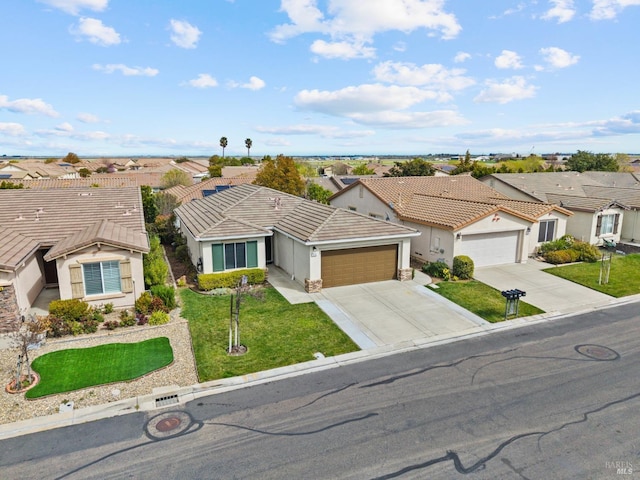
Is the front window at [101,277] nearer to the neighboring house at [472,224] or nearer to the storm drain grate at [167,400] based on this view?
the storm drain grate at [167,400]

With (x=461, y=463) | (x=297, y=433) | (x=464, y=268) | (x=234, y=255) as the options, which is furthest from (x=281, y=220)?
(x=461, y=463)

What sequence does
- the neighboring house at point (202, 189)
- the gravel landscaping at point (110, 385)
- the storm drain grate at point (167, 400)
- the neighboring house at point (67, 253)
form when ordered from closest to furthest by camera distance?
the gravel landscaping at point (110, 385) < the storm drain grate at point (167, 400) < the neighboring house at point (67, 253) < the neighboring house at point (202, 189)

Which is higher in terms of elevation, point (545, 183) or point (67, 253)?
point (545, 183)

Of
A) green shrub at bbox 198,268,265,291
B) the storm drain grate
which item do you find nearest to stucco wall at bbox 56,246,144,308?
green shrub at bbox 198,268,265,291

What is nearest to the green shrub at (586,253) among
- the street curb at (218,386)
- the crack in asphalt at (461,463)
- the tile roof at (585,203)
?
the tile roof at (585,203)

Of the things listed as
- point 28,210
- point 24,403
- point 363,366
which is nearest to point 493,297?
point 363,366

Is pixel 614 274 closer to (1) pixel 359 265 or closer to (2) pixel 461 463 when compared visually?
(1) pixel 359 265
